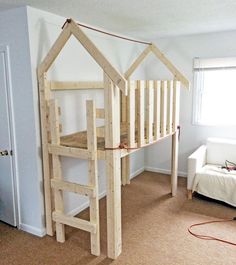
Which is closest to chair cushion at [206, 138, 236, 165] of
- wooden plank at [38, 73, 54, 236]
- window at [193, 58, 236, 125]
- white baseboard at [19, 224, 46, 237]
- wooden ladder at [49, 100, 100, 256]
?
window at [193, 58, 236, 125]

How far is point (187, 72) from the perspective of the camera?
4.23m

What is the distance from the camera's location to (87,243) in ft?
8.73

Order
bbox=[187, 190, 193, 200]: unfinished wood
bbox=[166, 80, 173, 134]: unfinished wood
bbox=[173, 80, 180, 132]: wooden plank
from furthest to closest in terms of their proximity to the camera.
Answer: bbox=[187, 190, 193, 200]: unfinished wood < bbox=[173, 80, 180, 132]: wooden plank < bbox=[166, 80, 173, 134]: unfinished wood

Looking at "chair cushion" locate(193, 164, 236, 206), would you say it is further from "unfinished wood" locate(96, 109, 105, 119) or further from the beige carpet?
"unfinished wood" locate(96, 109, 105, 119)

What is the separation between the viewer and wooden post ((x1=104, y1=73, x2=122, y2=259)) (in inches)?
86.9

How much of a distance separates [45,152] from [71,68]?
102 cm

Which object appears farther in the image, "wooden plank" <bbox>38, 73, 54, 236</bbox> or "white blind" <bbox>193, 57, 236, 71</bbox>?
"white blind" <bbox>193, 57, 236, 71</bbox>

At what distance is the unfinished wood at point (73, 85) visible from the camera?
2656 mm

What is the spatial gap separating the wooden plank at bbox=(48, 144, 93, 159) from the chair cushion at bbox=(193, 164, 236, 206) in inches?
70.5

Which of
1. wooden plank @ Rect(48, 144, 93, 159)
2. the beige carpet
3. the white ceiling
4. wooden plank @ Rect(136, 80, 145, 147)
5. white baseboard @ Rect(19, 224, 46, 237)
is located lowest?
the beige carpet

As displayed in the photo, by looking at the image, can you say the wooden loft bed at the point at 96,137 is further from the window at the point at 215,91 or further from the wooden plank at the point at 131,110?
the window at the point at 215,91

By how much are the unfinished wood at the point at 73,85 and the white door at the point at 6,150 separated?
1.50 ft

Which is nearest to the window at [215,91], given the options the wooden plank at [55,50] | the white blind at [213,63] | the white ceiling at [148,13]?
the white blind at [213,63]

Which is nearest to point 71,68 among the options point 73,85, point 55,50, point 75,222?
point 73,85
